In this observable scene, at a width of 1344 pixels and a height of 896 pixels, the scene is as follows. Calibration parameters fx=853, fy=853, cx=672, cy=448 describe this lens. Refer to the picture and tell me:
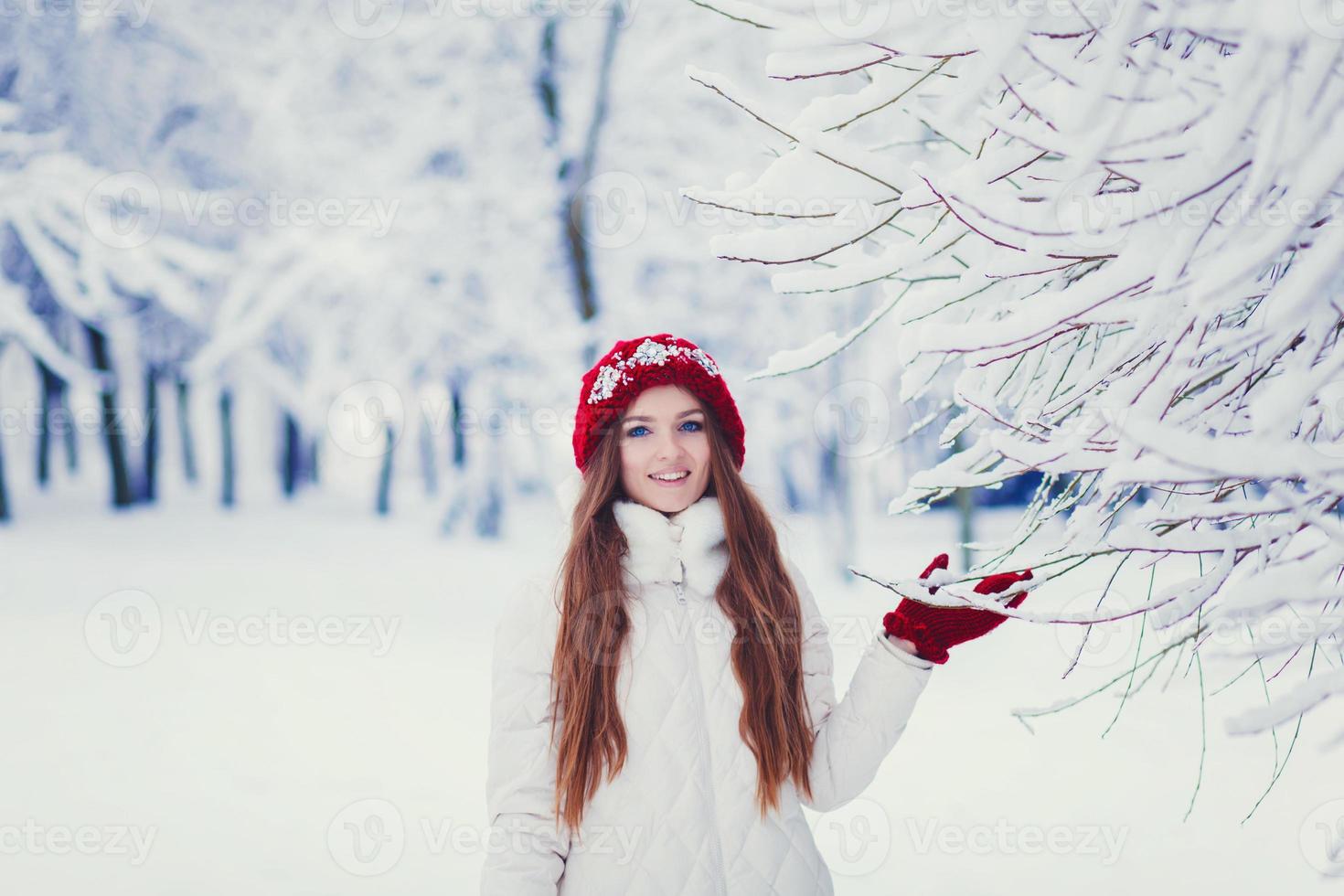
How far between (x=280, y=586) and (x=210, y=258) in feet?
12.9

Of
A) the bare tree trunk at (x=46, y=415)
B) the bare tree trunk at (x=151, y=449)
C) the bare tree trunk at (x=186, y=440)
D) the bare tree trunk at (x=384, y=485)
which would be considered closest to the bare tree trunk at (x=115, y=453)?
the bare tree trunk at (x=151, y=449)

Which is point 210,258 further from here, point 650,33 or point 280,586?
point 650,33

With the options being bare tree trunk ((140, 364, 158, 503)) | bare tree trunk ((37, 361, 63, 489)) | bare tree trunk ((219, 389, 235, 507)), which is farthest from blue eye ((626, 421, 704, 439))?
bare tree trunk ((219, 389, 235, 507))

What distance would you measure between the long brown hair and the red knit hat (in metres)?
0.04

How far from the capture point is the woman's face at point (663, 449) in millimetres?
1984

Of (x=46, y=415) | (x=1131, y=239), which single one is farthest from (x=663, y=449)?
(x=46, y=415)

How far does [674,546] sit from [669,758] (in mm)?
454


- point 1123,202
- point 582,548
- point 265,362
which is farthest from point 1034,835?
point 265,362

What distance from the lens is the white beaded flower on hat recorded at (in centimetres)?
200

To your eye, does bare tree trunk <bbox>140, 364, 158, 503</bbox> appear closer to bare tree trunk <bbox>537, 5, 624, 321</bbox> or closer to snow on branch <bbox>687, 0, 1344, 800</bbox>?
bare tree trunk <bbox>537, 5, 624, 321</bbox>

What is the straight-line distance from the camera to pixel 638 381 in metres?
1.99

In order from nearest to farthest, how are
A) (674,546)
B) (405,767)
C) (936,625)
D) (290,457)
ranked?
(936,625) < (674,546) < (405,767) < (290,457)

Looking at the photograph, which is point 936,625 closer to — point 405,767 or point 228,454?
point 405,767

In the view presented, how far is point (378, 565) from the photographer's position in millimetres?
11234
